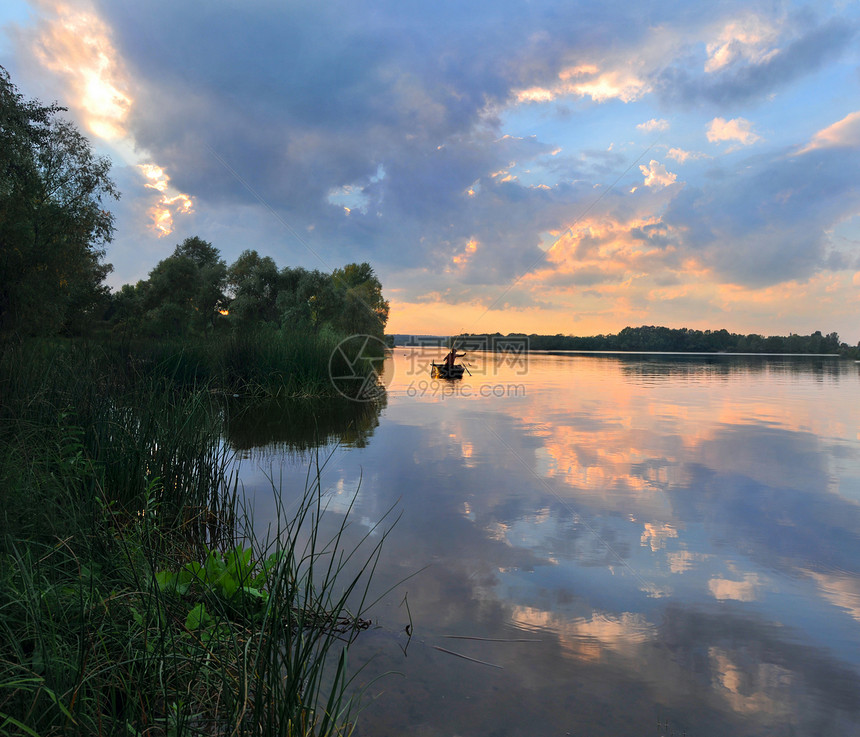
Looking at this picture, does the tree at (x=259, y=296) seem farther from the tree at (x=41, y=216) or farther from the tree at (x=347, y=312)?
the tree at (x=41, y=216)

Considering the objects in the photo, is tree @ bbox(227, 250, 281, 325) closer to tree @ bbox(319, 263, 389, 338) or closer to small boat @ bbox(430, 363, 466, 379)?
tree @ bbox(319, 263, 389, 338)

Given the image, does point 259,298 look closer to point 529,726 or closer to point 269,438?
point 269,438

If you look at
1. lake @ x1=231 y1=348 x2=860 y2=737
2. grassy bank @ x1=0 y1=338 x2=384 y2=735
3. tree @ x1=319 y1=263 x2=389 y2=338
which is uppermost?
tree @ x1=319 y1=263 x2=389 y2=338

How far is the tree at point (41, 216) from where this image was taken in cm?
1895

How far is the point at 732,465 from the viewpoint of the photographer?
9109 mm

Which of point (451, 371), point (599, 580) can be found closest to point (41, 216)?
point (451, 371)

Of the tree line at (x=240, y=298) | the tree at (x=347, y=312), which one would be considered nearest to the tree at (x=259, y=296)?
the tree line at (x=240, y=298)

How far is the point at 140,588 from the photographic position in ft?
6.91

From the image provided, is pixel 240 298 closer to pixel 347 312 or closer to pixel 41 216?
pixel 347 312

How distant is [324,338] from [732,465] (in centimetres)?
1457

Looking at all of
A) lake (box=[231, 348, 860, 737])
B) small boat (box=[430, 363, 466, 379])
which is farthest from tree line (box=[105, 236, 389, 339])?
lake (box=[231, 348, 860, 737])

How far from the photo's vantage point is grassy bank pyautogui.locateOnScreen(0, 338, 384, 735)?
6.29ft

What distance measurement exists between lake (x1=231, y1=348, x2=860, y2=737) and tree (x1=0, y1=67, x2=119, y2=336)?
15.5 m

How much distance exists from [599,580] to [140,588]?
12.3ft
